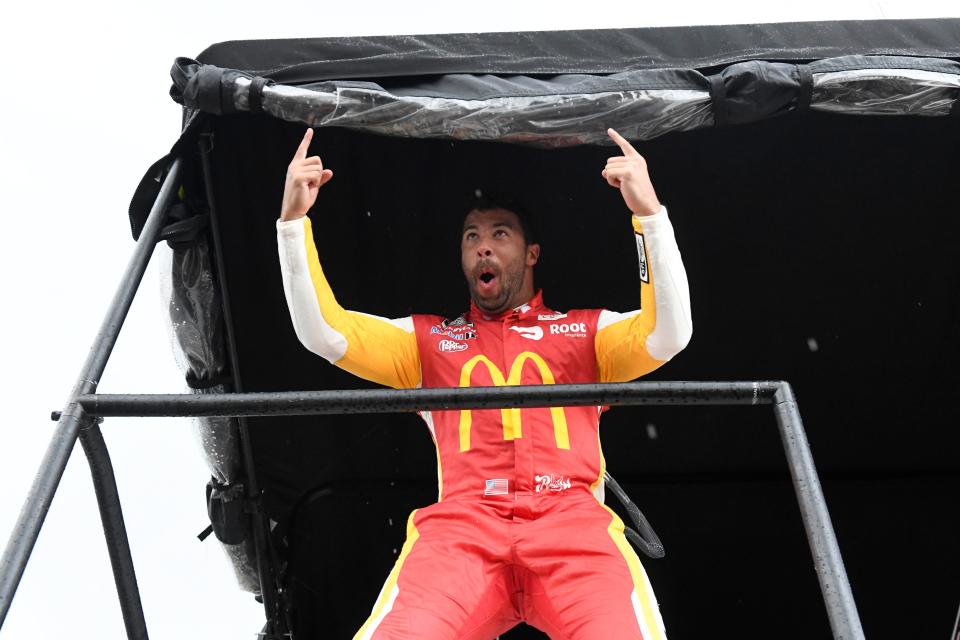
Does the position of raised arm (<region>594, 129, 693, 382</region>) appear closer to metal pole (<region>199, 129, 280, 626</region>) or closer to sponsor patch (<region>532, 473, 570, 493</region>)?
sponsor patch (<region>532, 473, 570, 493</region>)

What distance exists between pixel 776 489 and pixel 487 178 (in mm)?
1310

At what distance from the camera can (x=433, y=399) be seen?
195 cm

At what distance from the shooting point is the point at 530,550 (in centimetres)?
237

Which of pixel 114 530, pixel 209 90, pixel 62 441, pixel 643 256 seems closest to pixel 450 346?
pixel 643 256

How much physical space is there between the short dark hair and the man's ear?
0.01 meters

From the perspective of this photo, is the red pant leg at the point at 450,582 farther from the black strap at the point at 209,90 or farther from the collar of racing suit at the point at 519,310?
the black strap at the point at 209,90

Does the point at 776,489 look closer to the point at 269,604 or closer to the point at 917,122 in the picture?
the point at 917,122

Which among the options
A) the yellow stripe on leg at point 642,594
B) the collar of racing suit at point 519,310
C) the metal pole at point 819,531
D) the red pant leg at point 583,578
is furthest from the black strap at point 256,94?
the metal pole at point 819,531

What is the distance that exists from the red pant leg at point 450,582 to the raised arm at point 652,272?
0.54 meters

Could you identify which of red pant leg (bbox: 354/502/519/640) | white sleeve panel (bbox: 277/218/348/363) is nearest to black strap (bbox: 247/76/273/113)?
white sleeve panel (bbox: 277/218/348/363)

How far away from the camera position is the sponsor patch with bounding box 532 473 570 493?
255 cm

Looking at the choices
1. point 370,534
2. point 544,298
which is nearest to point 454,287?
point 544,298

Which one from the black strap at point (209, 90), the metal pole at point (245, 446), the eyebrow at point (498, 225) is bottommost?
the metal pole at point (245, 446)

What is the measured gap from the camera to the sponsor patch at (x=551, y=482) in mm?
2555
